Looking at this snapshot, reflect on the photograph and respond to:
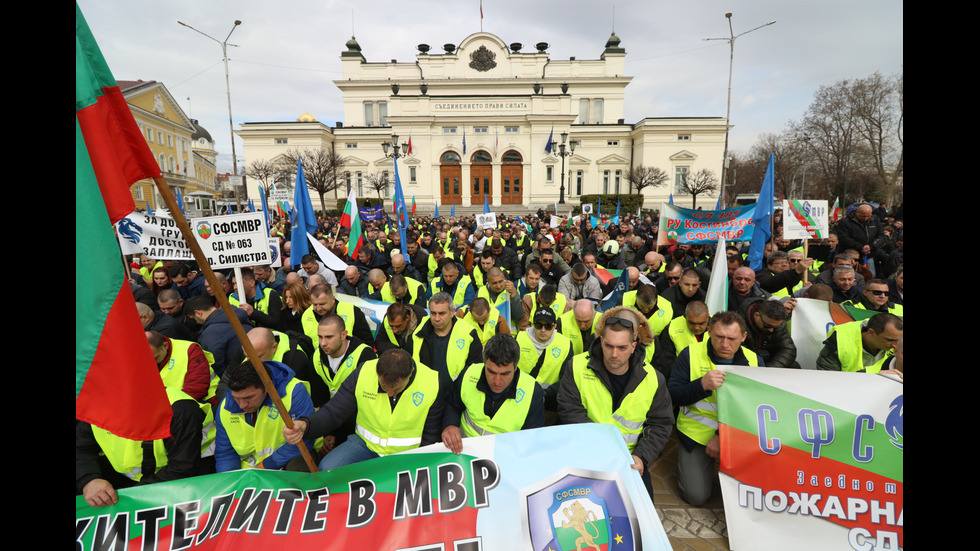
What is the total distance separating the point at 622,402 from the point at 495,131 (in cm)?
4543

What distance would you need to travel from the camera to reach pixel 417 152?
151 feet

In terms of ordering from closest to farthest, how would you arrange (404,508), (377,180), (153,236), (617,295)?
1. (404,508)
2. (153,236)
3. (617,295)
4. (377,180)

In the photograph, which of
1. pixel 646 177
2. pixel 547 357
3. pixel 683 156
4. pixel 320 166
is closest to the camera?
pixel 547 357

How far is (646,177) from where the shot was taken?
157 ft

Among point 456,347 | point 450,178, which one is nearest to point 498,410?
point 456,347

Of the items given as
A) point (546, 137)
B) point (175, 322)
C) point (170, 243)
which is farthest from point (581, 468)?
point (546, 137)

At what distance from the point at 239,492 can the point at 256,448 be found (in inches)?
25.5

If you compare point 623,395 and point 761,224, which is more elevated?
point 761,224

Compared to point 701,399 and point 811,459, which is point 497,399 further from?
point 811,459

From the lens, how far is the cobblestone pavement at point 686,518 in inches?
132

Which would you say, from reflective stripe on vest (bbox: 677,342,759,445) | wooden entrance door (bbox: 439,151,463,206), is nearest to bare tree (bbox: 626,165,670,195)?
wooden entrance door (bbox: 439,151,463,206)

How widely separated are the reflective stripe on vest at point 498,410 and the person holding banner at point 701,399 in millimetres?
1459

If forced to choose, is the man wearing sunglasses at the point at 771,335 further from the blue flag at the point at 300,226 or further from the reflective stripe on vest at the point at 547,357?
the blue flag at the point at 300,226
